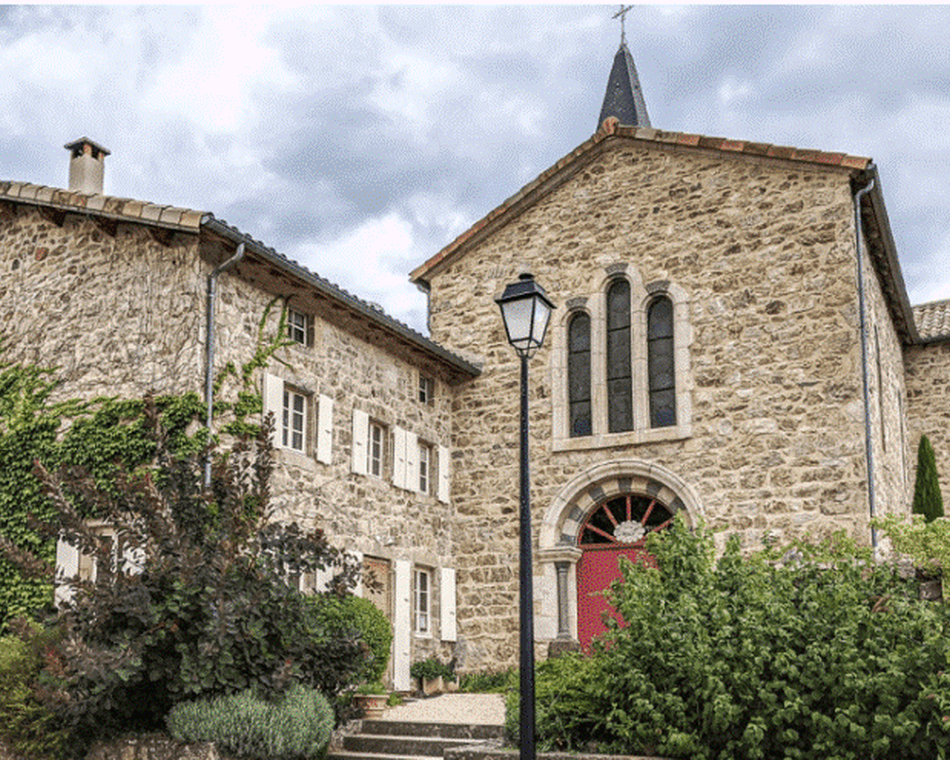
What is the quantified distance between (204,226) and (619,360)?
6647mm

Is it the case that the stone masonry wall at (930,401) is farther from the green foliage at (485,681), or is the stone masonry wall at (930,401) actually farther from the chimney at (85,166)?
the chimney at (85,166)

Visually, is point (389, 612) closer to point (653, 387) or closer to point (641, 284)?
point (653, 387)

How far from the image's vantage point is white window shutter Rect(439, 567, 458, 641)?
48.9 ft

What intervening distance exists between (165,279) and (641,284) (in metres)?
6.85

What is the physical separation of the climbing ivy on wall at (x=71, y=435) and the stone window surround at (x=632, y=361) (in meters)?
4.90

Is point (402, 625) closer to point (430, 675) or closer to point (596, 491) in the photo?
point (430, 675)

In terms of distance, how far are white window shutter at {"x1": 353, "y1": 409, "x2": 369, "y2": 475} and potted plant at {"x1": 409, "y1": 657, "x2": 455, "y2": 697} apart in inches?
112

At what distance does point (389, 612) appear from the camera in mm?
13695

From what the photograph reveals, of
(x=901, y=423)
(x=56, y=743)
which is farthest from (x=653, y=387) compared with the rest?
(x=56, y=743)

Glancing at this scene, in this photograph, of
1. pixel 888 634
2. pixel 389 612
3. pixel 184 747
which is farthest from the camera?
pixel 389 612

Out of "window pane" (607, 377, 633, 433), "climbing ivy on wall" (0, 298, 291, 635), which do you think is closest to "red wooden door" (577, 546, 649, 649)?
"window pane" (607, 377, 633, 433)

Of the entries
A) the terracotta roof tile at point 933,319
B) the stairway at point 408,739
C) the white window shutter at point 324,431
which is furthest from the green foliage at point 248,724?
the terracotta roof tile at point 933,319

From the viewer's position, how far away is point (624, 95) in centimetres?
2566

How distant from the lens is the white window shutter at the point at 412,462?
1458cm
